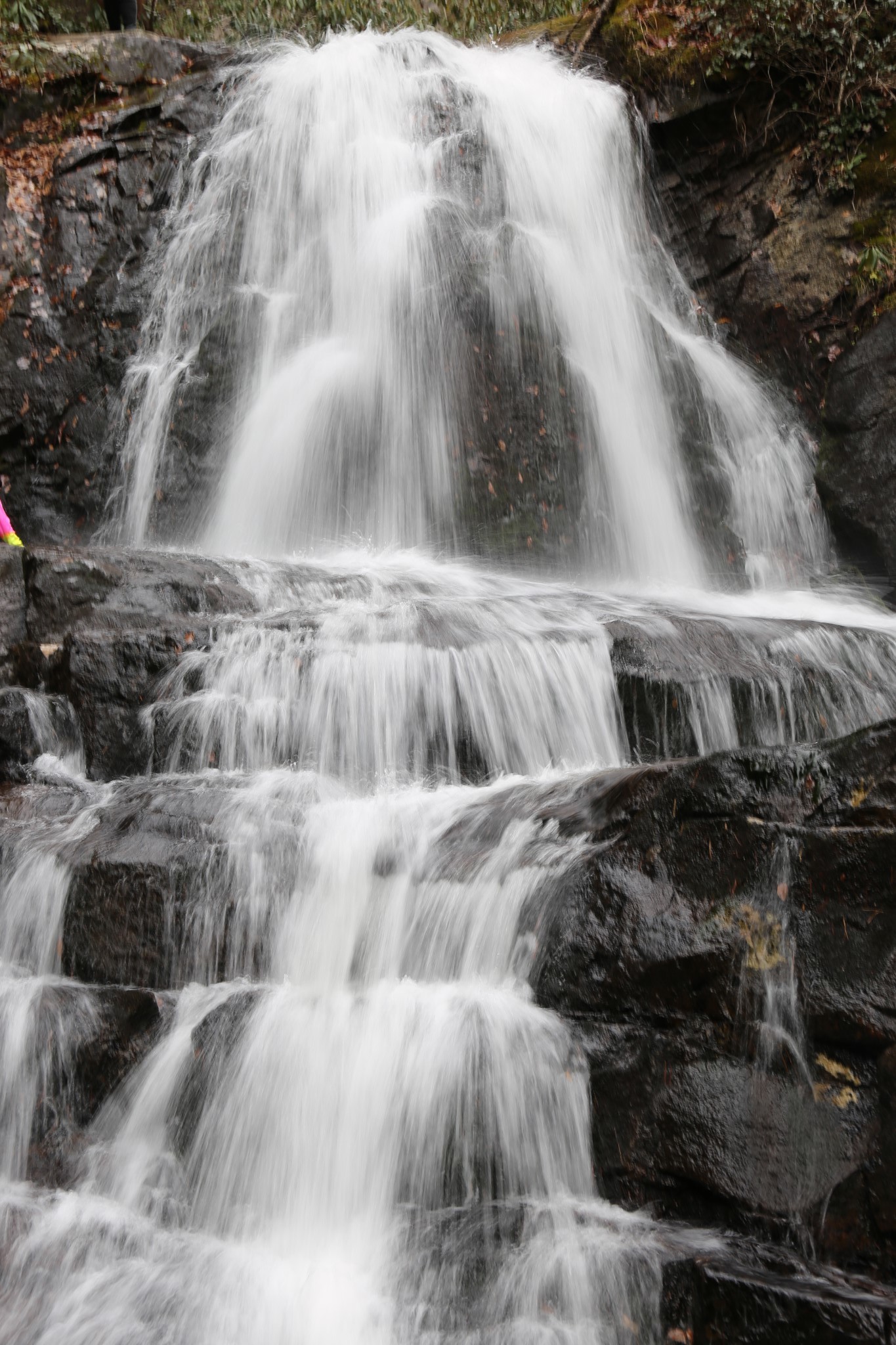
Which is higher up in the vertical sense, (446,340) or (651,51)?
(651,51)

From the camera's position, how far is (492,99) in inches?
413

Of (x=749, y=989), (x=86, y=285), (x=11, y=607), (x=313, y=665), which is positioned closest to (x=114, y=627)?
(x=11, y=607)

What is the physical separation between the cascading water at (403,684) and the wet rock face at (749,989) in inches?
6.6

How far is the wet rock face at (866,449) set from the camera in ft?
28.2

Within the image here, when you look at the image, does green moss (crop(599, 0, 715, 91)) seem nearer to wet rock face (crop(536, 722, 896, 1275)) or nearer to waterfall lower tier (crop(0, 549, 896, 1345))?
waterfall lower tier (crop(0, 549, 896, 1345))

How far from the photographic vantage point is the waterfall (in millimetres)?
8156

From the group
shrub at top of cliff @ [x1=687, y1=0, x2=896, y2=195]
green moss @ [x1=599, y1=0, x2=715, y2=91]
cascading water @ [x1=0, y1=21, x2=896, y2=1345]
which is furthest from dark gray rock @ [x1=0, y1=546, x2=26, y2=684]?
green moss @ [x1=599, y1=0, x2=715, y2=91]

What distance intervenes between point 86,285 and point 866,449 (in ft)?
23.6

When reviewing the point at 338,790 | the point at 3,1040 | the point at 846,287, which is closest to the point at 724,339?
the point at 846,287

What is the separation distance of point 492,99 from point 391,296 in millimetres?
3069

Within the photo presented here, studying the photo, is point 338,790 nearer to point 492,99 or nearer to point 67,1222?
point 67,1222

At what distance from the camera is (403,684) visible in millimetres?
5145

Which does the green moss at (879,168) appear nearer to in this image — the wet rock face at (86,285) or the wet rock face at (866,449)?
the wet rock face at (866,449)

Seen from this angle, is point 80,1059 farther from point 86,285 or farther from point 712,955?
point 86,285
